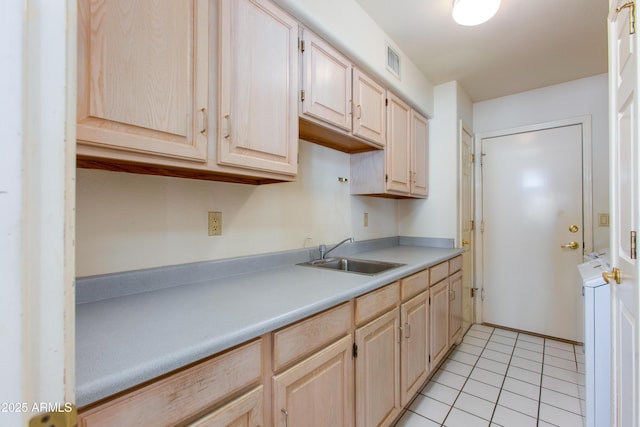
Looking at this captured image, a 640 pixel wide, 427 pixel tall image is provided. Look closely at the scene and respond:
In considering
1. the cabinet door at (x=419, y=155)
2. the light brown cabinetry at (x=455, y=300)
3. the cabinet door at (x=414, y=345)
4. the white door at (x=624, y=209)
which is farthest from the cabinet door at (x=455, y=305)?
the white door at (x=624, y=209)

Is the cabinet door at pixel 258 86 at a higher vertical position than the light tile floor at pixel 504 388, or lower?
higher

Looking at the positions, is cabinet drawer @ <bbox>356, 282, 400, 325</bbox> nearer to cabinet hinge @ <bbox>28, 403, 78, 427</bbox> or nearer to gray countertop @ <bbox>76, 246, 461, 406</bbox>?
gray countertop @ <bbox>76, 246, 461, 406</bbox>

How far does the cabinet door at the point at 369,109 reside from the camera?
1757mm

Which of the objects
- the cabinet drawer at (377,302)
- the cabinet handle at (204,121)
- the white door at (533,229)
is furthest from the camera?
the white door at (533,229)

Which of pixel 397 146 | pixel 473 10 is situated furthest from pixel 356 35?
pixel 397 146

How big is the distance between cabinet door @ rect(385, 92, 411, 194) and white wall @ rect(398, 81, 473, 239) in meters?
0.50

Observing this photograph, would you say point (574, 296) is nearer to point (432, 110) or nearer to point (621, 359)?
point (621, 359)

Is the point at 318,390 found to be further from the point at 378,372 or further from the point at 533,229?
the point at 533,229

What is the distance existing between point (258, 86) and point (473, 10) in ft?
4.27

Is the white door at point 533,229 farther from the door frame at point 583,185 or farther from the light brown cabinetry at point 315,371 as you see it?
the light brown cabinetry at point 315,371

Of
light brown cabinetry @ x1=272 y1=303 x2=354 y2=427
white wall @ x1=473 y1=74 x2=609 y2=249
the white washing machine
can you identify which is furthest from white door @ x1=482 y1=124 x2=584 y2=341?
light brown cabinetry @ x1=272 y1=303 x2=354 y2=427

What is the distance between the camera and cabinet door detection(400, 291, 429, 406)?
63.1 inches

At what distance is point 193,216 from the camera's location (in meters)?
1.27

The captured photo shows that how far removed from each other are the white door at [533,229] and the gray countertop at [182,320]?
2.32 metres
